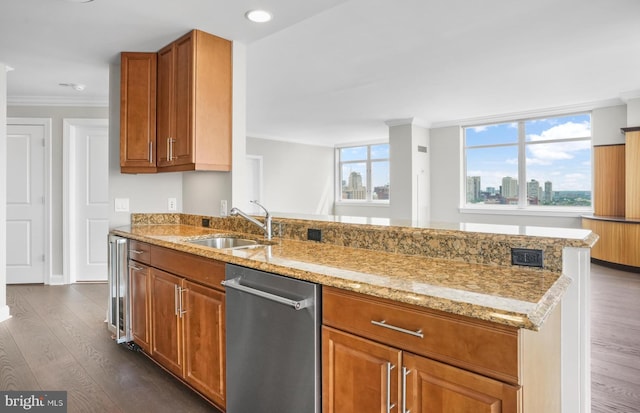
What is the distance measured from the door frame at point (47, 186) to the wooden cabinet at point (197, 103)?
8.79 feet

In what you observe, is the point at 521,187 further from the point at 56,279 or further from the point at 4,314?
the point at 4,314

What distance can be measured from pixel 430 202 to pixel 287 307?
22.4 feet

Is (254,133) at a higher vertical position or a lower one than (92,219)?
higher

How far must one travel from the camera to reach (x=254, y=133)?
28.1 ft

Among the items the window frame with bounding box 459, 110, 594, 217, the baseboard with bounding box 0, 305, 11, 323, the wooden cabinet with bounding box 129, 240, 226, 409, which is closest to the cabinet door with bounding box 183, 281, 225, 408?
the wooden cabinet with bounding box 129, 240, 226, 409

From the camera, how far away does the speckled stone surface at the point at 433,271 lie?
3.52 ft

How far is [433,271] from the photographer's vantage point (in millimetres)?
1488

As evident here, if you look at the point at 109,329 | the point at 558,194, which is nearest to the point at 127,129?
the point at 109,329

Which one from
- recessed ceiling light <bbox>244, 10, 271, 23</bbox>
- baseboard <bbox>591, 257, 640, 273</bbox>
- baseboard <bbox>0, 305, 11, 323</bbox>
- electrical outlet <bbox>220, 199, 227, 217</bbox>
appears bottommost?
baseboard <bbox>0, 305, 11, 323</bbox>

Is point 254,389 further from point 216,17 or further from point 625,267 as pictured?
point 625,267

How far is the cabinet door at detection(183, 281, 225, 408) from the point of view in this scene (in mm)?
1894

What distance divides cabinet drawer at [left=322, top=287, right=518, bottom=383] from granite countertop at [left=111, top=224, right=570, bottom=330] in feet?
0.13

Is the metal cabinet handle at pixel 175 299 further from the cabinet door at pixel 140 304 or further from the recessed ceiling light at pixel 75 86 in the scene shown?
the recessed ceiling light at pixel 75 86

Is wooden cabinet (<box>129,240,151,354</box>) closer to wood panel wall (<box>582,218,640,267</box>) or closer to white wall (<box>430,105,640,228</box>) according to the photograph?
white wall (<box>430,105,640,228</box>)
